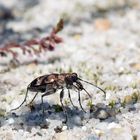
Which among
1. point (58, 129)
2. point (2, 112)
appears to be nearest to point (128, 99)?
point (58, 129)

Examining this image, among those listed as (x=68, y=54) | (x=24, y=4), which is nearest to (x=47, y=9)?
(x=24, y=4)

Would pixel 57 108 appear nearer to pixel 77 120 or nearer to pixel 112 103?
pixel 77 120

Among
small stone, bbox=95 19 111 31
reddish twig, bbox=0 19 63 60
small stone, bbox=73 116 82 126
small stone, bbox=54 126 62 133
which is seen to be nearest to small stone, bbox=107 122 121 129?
small stone, bbox=73 116 82 126

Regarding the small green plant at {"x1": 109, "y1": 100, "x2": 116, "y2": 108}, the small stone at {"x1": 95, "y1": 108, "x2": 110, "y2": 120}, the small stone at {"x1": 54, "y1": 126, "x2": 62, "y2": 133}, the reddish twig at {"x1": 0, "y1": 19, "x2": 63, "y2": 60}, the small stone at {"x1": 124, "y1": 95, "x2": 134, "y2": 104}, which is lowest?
the small stone at {"x1": 54, "y1": 126, "x2": 62, "y2": 133}

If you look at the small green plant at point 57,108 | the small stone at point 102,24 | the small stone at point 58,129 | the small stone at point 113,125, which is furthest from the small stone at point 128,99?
the small stone at point 102,24

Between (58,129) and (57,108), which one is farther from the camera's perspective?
(57,108)

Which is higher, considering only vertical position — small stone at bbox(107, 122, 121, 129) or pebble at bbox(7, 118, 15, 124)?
pebble at bbox(7, 118, 15, 124)

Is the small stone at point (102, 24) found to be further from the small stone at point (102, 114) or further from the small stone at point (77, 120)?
the small stone at point (77, 120)

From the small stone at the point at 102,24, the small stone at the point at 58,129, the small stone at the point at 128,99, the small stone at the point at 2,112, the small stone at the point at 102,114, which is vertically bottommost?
the small stone at the point at 58,129

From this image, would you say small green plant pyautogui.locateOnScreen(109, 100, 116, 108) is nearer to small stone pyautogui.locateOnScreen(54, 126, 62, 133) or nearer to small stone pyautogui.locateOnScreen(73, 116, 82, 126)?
small stone pyautogui.locateOnScreen(73, 116, 82, 126)

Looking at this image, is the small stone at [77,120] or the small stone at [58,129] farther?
the small stone at [77,120]
